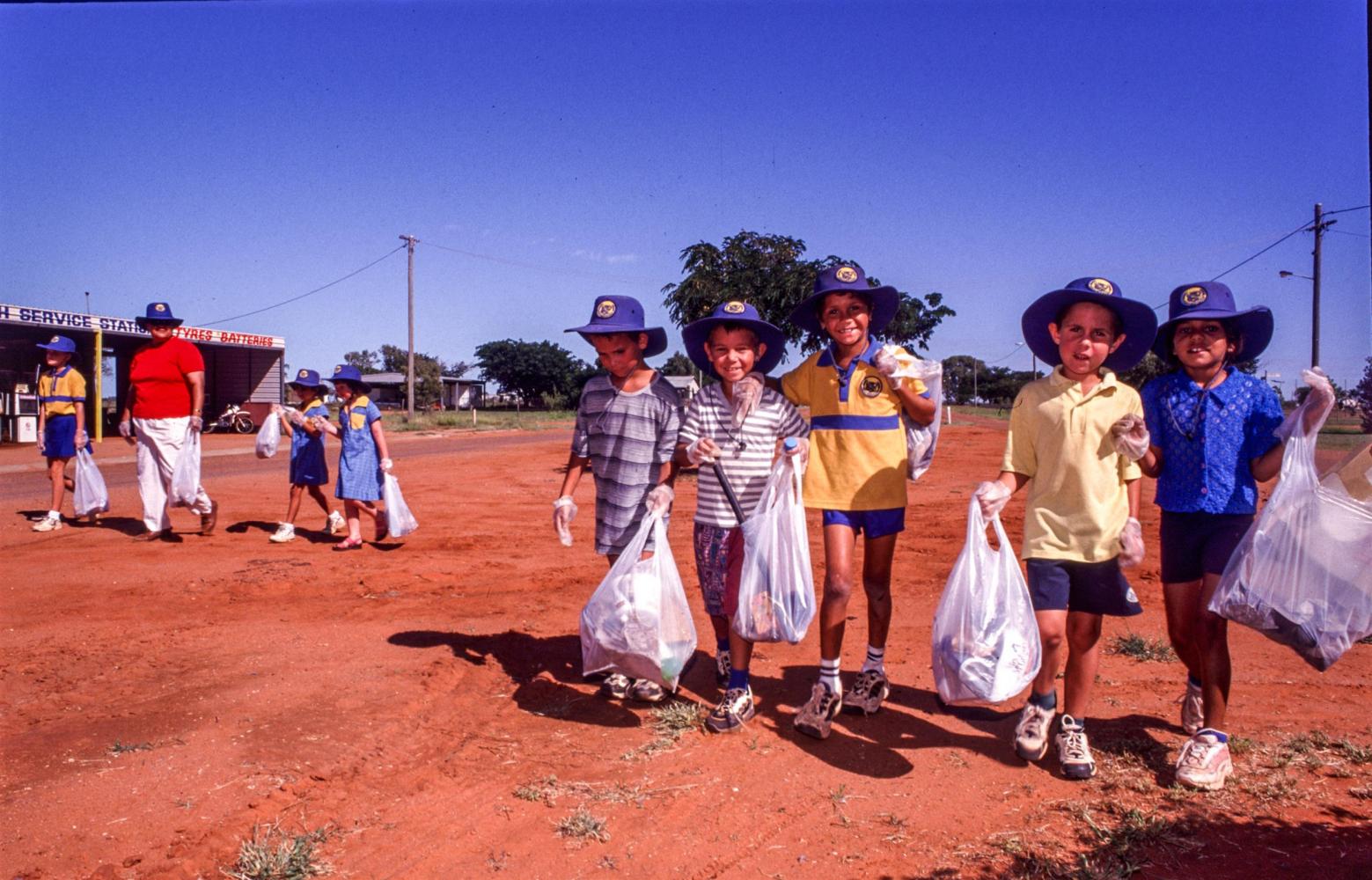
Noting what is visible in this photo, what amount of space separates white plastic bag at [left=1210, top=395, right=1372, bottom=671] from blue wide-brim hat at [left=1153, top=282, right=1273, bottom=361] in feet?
1.49

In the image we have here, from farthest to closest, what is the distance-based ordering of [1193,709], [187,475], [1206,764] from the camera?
[187,475] < [1193,709] < [1206,764]

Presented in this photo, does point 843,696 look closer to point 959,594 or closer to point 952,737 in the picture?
point 952,737

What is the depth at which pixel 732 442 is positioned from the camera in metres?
3.96

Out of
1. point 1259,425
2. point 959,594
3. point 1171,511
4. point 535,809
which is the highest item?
point 1259,425

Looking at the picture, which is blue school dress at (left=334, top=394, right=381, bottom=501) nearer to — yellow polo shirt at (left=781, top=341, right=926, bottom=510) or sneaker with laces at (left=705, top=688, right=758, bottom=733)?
sneaker with laces at (left=705, top=688, right=758, bottom=733)

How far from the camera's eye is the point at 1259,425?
3.37m

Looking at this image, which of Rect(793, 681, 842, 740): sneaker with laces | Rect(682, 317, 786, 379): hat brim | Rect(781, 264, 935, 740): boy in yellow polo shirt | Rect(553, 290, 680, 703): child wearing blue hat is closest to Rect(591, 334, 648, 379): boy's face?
Rect(553, 290, 680, 703): child wearing blue hat

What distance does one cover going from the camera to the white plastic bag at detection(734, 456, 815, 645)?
3.63 meters

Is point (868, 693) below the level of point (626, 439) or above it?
below

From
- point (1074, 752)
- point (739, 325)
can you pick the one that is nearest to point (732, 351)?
point (739, 325)

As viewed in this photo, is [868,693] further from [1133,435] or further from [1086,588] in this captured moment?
[1133,435]

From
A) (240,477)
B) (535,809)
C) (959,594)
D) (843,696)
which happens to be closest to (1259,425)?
(959,594)

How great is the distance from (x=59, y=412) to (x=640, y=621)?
7775 mm

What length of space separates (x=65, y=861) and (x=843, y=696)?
2.77m
